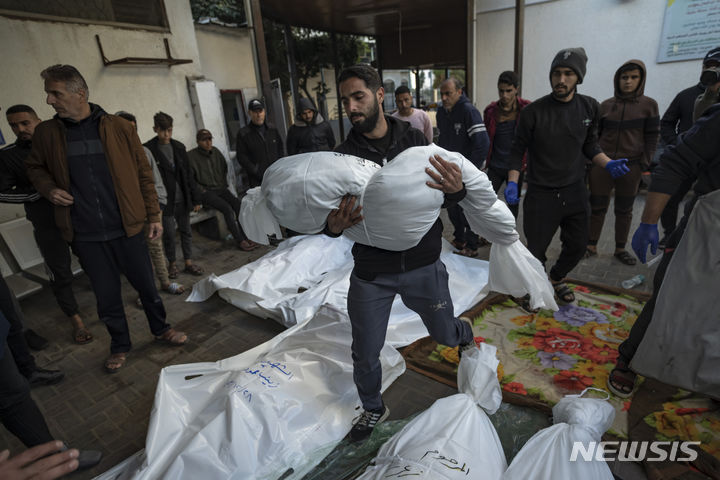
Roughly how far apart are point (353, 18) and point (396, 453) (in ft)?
30.5

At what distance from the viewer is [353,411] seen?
7.23 feet

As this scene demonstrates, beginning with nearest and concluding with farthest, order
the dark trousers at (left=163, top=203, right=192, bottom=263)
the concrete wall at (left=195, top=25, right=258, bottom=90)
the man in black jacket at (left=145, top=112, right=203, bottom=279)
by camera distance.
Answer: the man in black jacket at (left=145, top=112, right=203, bottom=279) → the dark trousers at (left=163, top=203, right=192, bottom=263) → the concrete wall at (left=195, top=25, right=258, bottom=90)

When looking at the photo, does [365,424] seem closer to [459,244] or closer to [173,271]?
[459,244]

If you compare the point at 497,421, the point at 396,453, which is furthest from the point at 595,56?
the point at 396,453

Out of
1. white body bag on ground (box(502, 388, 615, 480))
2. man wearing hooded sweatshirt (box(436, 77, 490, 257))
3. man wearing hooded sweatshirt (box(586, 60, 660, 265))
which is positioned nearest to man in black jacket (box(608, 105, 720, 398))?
white body bag on ground (box(502, 388, 615, 480))

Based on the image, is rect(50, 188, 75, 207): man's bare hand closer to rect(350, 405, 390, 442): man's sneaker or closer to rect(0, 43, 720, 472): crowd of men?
rect(0, 43, 720, 472): crowd of men

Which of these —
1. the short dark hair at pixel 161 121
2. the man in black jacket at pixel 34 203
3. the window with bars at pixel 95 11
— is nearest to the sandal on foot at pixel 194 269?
the man in black jacket at pixel 34 203

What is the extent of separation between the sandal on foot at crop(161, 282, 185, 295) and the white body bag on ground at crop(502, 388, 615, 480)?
377 cm

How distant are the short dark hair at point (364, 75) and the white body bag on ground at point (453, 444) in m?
1.51

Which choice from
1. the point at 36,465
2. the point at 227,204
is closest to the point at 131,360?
the point at 36,465

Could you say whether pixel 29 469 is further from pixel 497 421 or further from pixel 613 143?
pixel 613 143

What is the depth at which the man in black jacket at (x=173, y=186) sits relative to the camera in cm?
439

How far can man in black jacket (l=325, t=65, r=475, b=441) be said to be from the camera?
188cm

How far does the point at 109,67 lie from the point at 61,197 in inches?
134
